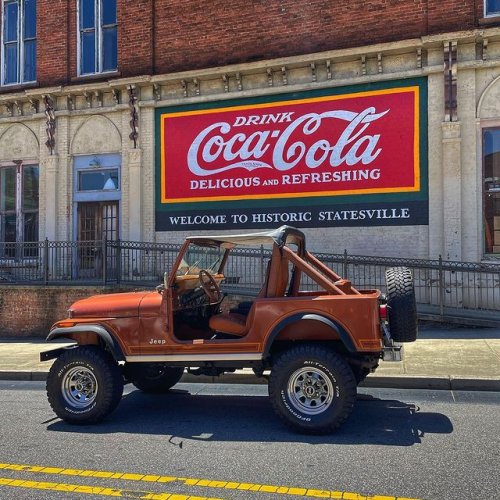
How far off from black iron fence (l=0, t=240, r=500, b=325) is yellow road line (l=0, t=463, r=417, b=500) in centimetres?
584

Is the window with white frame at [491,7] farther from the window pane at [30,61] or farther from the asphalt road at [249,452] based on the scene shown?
the window pane at [30,61]

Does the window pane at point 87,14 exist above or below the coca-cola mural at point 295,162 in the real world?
above

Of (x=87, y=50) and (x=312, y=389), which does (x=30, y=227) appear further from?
(x=312, y=389)

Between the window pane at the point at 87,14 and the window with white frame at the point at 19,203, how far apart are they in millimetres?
4397

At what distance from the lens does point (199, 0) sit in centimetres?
1485

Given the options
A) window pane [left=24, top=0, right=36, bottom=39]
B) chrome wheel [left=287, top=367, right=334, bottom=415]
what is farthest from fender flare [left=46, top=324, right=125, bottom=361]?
window pane [left=24, top=0, right=36, bottom=39]

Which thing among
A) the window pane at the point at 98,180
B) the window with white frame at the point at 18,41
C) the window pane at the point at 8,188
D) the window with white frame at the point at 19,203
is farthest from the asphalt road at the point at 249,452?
the window with white frame at the point at 18,41

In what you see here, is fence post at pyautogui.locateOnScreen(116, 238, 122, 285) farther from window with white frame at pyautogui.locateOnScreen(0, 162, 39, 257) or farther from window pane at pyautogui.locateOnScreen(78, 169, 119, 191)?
window with white frame at pyautogui.locateOnScreen(0, 162, 39, 257)

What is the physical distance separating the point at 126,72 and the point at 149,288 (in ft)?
20.6

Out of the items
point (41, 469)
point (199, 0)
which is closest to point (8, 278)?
point (199, 0)

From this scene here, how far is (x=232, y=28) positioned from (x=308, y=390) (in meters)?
11.4

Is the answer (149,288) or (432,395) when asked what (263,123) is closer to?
(149,288)

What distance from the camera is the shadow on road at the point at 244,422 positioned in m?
5.58

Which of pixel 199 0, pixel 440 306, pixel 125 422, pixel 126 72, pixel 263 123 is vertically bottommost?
pixel 125 422
